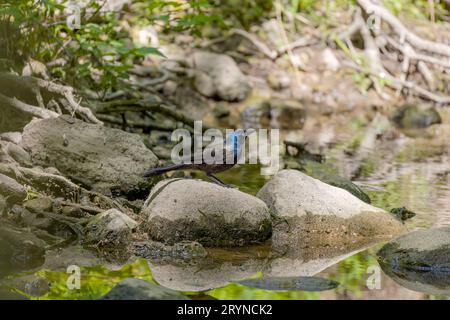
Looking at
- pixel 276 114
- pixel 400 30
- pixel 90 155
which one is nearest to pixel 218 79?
pixel 276 114

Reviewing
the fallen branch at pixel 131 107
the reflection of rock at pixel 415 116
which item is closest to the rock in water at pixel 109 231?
the fallen branch at pixel 131 107

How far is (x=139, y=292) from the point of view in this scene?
342cm

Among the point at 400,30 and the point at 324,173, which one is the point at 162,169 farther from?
the point at 400,30

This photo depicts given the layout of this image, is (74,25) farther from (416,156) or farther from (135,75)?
(416,156)

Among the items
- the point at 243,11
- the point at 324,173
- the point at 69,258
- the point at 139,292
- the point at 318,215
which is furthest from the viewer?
the point at 243,11

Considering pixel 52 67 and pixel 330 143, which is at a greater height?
pixel 52 67

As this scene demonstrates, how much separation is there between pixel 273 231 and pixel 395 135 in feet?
23.5

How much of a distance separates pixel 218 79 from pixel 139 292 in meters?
9.52

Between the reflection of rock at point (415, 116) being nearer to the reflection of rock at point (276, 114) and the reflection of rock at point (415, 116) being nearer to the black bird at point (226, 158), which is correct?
the reflection of rock at point (276, 114)

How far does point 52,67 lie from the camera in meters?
6.96

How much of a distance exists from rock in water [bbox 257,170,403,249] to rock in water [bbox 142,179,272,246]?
0.30 metres

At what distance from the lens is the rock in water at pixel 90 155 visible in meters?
5.38

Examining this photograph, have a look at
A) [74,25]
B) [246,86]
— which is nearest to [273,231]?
[74,25]
